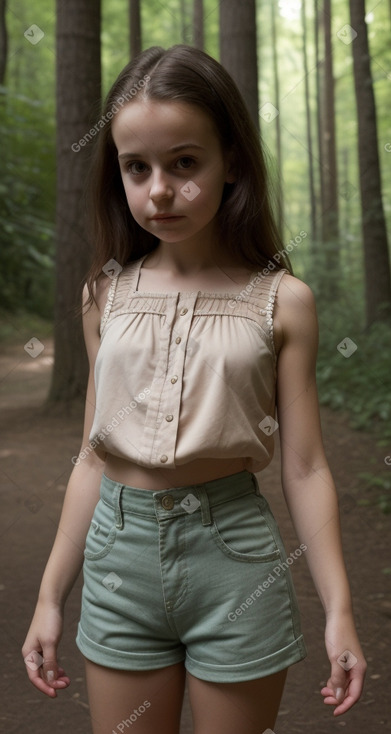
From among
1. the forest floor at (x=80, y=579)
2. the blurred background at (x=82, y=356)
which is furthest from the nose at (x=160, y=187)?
the forest floor at (x=80, y=579)

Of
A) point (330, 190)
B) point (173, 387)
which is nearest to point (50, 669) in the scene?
point (173, 387)

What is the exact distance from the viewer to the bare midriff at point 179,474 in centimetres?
154

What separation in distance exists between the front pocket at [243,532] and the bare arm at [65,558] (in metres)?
0.28

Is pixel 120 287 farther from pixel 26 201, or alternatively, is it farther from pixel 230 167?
pixel 26 201

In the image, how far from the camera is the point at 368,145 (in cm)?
957

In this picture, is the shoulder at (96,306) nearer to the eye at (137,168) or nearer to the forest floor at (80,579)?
the eye at (137,168)

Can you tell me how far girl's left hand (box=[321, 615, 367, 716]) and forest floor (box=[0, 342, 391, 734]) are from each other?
169 cm

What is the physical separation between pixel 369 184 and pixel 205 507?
863cm

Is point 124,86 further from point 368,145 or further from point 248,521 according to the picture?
point 368,145

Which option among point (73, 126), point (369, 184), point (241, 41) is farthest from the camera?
point (369, 184)

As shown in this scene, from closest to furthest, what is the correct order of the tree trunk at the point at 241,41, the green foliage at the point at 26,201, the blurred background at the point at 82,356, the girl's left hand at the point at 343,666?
the girl's left hand at the point at 343,666
the blurred background at the point at 82,356
the tree trunk at the point at 241,41
the green foliage at the point at 26,201

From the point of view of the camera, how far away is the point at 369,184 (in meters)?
9.64

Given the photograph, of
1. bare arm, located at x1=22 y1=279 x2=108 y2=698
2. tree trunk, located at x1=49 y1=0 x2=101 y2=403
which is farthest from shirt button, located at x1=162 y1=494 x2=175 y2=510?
tree trunk, located at x1=49 y1=0 x2=101 y2=403

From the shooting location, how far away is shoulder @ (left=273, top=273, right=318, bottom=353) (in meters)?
1.60
